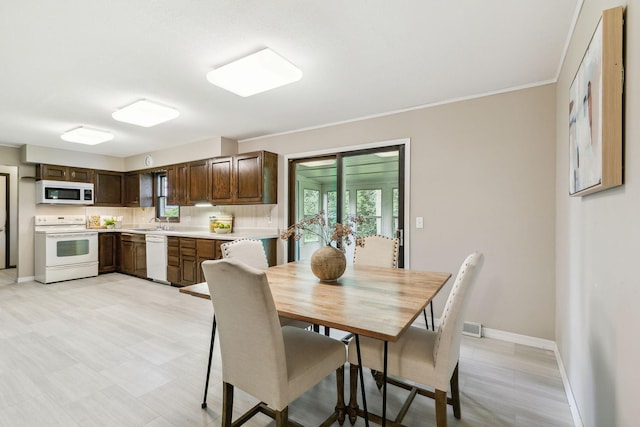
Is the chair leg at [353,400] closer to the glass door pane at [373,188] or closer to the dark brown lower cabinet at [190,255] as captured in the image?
the glass door pane at [373,188]

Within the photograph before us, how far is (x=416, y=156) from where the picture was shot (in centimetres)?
338

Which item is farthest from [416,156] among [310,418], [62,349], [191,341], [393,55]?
[62,349]

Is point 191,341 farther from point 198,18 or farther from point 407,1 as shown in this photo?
point 407,1

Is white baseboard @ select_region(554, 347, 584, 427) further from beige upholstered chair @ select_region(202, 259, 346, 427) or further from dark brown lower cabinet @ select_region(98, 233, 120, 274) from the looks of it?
dark brown lower cabinet @ select_region(98, 233, 120, 274)

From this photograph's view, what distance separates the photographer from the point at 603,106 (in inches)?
47.3

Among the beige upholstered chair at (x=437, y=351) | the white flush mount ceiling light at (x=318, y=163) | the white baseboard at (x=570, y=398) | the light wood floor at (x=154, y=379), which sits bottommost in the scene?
the light wood floor at (x=154, y=379)

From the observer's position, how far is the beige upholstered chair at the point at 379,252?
2.71 meters

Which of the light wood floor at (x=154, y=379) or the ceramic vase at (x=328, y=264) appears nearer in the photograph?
the light wood floor at (x=154, y=379)

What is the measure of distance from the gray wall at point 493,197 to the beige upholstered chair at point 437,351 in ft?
5.40

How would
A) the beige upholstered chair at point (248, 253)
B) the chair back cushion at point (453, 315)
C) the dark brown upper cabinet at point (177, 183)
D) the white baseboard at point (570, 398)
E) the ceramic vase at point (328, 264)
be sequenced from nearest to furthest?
the chair back cushion at point (453, 315) < the white baseboard at point (570, 398) < the ceramic vase at point (328, 264) < the beige upholstered chair at point (248, 253) < the dark brown upper cabinet at point (177, 183)

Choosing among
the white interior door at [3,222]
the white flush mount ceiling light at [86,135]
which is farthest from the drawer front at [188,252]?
the white interior door at [3,222]

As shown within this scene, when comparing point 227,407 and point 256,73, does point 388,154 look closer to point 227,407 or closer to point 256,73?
point 256,73

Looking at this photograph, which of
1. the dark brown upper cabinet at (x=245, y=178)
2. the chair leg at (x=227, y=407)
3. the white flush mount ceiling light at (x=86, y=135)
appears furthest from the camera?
the dark brown upper cabinet at (x=245, y=178)

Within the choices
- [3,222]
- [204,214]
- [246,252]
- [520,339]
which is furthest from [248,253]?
[3,222]
